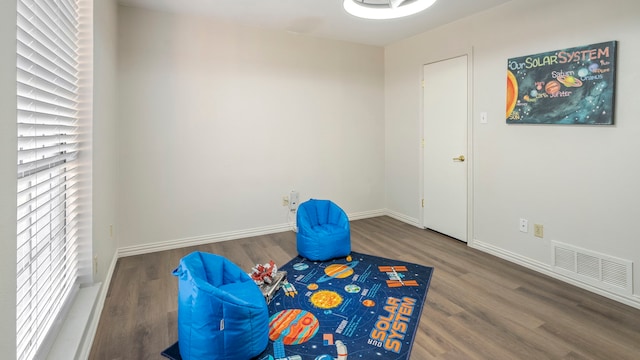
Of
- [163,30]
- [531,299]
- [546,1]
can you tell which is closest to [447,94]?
[546,1]

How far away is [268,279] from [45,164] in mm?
1656

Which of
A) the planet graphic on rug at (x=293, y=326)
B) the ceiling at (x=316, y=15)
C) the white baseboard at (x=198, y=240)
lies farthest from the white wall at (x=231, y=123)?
the planet graphic on rug at (x=293, y=326)

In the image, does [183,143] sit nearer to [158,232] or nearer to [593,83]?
[158,232]

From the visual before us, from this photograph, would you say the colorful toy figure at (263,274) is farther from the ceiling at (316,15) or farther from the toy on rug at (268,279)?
the ceiling at (316,15)

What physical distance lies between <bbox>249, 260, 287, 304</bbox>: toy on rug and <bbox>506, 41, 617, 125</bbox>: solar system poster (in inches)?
103

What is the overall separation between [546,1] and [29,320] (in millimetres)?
4048

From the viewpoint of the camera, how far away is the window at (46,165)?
4.11 feet

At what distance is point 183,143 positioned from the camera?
12.0ft

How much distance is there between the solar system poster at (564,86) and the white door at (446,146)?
24.3 inches

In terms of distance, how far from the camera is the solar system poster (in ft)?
8.31

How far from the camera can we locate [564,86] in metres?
2.77

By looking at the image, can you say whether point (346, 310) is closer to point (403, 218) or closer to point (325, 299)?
point (325, 299)

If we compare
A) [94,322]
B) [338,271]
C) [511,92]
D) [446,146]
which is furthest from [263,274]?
[511,92]

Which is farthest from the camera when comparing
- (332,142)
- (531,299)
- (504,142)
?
(332,142)
